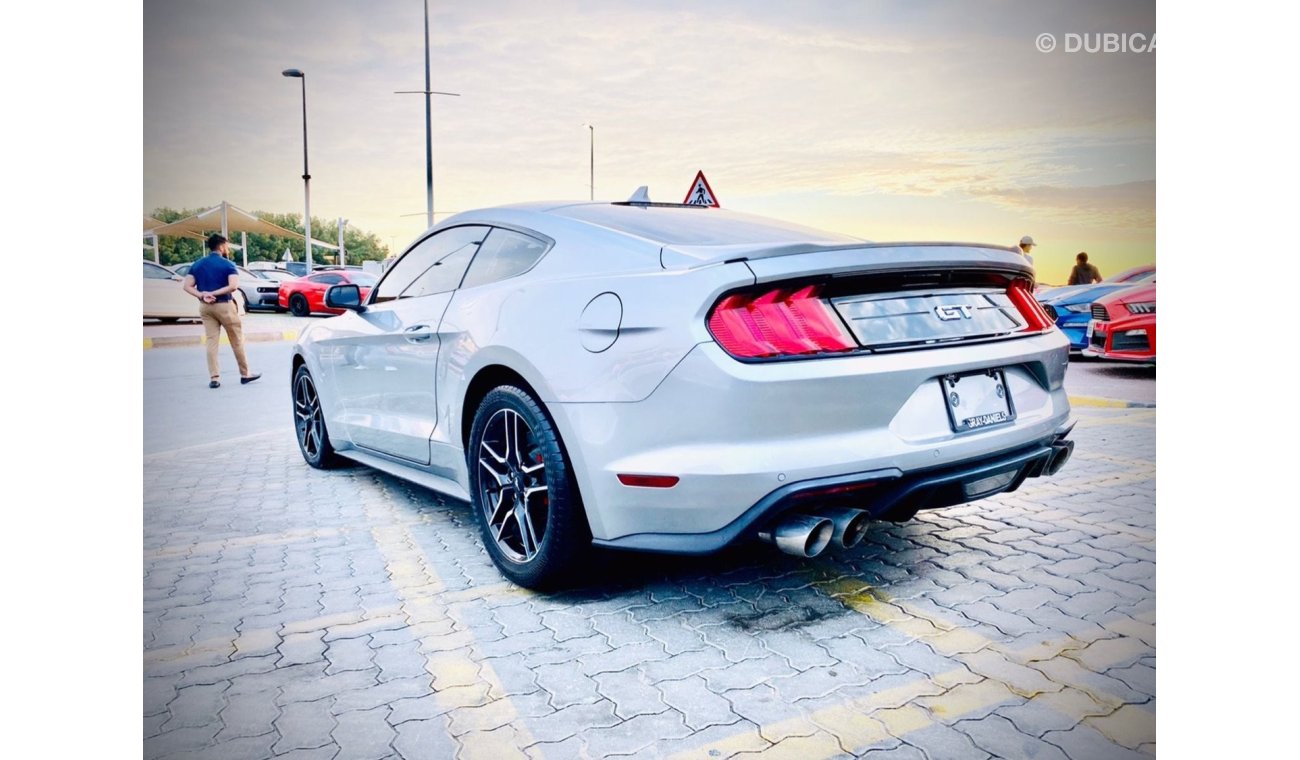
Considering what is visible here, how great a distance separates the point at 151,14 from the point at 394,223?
86.2 inches

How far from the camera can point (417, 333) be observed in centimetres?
356

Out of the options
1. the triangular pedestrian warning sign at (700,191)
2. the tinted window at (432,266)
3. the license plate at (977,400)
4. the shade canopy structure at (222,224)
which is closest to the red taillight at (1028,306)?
the license plate at (977,400)

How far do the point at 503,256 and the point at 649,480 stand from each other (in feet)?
4.19

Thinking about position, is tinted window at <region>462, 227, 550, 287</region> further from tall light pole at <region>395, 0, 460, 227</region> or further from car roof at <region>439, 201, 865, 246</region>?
tall light pole at <region>395, 0, 460, 227</region>

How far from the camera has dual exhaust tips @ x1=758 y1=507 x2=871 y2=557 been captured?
2.32m

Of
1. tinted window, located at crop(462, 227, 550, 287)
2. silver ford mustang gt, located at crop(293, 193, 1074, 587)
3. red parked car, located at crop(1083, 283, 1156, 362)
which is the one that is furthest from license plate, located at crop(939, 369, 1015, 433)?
red parked car, located at crop(1083, 283, 1156, 362)

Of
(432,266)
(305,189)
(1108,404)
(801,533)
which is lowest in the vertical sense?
(801,533)

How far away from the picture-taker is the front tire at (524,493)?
106 inches

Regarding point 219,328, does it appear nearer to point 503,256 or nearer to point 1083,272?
point 503,256

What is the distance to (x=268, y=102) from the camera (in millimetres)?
3568

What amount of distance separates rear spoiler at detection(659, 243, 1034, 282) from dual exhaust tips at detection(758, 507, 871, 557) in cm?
69

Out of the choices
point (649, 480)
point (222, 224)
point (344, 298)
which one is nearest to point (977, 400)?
point (649, 480)
